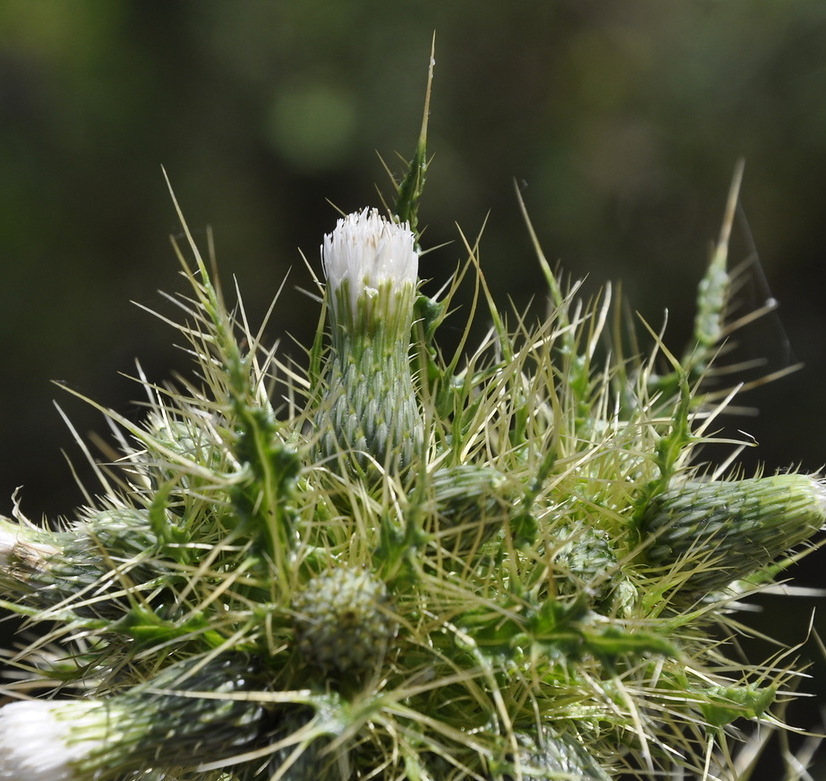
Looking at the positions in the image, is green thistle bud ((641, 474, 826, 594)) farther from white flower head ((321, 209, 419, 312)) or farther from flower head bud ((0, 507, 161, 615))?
flower head bud ((0, 507, 161, 615))

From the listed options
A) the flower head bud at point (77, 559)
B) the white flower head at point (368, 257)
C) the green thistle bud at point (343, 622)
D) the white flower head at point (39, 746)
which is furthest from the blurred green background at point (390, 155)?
the white flower head at point (39, 746)

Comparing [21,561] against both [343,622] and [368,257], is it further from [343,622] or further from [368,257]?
[368,257]

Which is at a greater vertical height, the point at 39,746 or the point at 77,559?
the point at 77,559

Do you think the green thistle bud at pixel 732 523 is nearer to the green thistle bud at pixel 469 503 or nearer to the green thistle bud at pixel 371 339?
the green thistle bud at pixel 469 503

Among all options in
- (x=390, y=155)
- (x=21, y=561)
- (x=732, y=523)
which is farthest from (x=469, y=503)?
(x=390, y=155)

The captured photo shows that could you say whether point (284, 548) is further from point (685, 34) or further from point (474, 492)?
point (685, 34)

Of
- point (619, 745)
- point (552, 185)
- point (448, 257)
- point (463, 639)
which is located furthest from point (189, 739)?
point (552, 185)

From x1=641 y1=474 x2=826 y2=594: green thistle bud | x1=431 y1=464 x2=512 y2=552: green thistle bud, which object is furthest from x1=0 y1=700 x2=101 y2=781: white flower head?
x1=641 y1=474 x2=826 y2=594: green thistle bud
